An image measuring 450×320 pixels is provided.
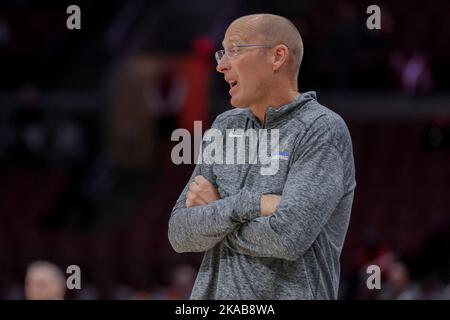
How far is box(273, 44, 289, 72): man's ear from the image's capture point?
2927 millimetres

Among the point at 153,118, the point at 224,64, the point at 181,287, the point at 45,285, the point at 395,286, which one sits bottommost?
the point at 181,287

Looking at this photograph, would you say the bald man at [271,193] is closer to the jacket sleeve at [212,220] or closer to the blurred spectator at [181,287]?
the jacket sleeve at [212,220]

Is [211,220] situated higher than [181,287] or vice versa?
[211,220]

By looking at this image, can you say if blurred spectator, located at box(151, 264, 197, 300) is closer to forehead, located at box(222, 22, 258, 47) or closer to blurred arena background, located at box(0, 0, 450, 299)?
blurred arena background, located at box(0, 0, 450, 299)

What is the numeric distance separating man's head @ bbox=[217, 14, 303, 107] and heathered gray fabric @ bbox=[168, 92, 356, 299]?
8 cm

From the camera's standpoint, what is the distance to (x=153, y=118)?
48.6 feet

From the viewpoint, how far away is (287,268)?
2834 millimetres

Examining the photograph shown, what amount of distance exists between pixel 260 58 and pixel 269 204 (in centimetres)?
44

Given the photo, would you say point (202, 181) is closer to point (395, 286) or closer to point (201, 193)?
point (201, 193)

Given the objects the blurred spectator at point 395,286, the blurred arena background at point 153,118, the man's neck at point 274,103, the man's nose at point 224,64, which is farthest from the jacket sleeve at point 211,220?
the blurred arena background at point 153,118

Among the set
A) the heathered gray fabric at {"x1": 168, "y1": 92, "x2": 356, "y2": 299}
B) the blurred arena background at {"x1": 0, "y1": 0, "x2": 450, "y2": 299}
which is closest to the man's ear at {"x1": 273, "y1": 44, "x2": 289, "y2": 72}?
the heathered gray fabric at {"x1": 168, "y1": 92, "x2": 356, "y2": 299}

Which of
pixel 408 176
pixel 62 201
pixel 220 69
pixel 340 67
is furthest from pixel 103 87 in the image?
pixel 220 69

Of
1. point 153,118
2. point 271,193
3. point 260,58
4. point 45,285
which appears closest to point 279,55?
point 260,58

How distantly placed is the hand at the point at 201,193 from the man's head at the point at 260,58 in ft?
0.81
